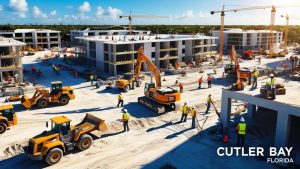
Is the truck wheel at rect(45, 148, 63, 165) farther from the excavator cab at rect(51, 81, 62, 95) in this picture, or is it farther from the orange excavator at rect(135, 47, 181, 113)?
the excavator cab at rect(51, 81, 62, 95)

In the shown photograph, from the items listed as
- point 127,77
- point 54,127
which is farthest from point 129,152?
point 127,77

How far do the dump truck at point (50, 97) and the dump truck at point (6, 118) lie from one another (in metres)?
5.68

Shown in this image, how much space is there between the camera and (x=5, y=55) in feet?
156

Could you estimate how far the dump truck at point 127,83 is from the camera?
4294cm

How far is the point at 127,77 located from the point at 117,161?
26.7 metres

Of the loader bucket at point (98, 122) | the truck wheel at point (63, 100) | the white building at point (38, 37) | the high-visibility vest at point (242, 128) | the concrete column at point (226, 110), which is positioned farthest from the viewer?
the white building at point (38, 37)

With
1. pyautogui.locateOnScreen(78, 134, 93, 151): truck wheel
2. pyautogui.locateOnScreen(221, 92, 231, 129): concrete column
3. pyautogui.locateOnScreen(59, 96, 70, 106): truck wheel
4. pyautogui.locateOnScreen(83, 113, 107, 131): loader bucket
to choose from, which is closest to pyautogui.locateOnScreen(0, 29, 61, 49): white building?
pyautogui.locateOnScreen(59, 96, 70, 106): truck wheel

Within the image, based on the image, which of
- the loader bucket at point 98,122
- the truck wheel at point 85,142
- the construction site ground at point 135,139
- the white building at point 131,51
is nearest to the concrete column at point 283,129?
the construction site ground at point 135,139

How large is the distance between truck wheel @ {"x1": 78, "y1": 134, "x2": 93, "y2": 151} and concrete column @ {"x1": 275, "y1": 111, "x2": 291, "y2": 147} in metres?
14.6

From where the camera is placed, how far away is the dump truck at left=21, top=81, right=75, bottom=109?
114ft

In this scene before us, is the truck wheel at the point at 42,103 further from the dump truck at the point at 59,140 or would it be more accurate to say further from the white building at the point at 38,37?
the white building at the point at 38,37

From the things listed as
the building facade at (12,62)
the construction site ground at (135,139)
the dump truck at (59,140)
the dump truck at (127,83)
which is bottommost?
the construction site ground at (135,139)

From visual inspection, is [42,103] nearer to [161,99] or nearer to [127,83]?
[127,83]

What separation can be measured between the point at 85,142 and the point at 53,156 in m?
2.95
